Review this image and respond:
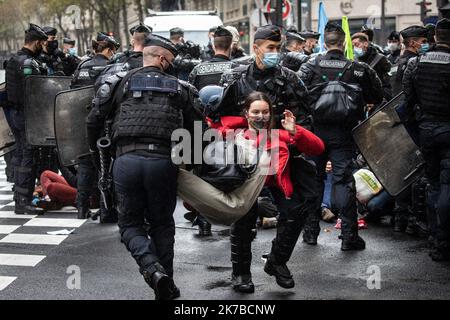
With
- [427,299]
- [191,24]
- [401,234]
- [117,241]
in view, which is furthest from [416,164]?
[191,24]

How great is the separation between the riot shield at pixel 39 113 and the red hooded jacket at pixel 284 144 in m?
3.76

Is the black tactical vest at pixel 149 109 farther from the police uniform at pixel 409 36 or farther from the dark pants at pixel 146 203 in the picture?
the police uniform at pixel 409 36

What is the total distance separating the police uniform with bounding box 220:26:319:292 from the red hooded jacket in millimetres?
99

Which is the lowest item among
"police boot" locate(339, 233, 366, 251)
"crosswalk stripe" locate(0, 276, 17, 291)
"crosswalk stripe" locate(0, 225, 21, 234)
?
"crosswalk stripe" locate(0, 225, 21, 234)

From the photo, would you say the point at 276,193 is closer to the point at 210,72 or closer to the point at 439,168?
the point at 439,168

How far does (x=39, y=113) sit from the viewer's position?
9.53 metres

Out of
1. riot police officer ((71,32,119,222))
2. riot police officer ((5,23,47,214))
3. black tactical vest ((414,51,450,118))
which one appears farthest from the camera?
riot police officer ((5,23,47,214))

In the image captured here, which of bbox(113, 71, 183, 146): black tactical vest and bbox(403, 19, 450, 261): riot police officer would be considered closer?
bbox(113, 71, 183, 146): black tactical vest

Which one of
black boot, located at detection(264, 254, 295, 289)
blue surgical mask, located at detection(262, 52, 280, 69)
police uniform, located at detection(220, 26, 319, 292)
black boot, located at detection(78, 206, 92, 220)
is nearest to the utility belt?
police uniform, located at detection(220, 26, 319, 292)

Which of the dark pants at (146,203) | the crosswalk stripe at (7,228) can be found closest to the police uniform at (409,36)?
the dark pants at (146,203)

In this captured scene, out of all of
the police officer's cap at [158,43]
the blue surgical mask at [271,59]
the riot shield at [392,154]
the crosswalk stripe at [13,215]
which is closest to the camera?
the police officer's cap at [158,43]

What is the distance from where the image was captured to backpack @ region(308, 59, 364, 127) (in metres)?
7.57

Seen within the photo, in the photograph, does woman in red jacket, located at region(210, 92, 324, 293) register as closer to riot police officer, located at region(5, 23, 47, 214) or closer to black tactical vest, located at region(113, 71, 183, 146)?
black tactical vest, located at region(113, 71, 183, 146)

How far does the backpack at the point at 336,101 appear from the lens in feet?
24.8
